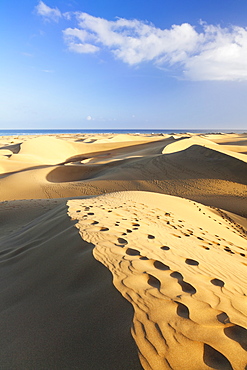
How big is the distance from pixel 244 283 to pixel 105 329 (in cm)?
172

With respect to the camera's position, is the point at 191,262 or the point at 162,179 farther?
the point at 162,179

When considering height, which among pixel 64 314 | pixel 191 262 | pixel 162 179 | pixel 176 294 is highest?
pixel 176 294

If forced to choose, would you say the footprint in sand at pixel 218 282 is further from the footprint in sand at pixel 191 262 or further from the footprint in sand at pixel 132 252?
the footprint in sand at pixel 132 252


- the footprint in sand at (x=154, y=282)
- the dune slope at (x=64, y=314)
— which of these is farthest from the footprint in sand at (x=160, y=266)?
the dune slope at (x=64, y=314)

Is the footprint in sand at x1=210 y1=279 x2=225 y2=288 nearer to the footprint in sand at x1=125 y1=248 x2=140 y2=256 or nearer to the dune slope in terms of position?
the footprint in sand at x1=125 y1=248 x2=140 y2=256

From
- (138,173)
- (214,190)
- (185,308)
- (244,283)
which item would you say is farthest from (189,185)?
(185,308)

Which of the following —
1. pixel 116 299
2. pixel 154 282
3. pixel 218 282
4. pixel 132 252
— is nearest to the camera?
pixel 116 299

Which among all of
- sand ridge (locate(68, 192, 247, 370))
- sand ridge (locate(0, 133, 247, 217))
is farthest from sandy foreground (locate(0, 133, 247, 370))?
sand ridge (locate(0, 133, 247, 217))

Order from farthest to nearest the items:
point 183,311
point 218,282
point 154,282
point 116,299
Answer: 1. point 218,282
2. point 154,282
3. point 116,299
4. point 183,311

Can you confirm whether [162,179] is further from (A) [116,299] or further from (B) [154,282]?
(A) [116,299]

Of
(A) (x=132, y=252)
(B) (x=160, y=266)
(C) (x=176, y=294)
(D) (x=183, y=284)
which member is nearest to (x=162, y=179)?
(A) (x=132, y=252)

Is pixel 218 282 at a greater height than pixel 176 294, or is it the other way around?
pixel 176 294

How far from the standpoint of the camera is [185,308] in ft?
5.86

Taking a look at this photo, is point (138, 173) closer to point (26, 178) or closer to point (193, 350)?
point (26, 178)
